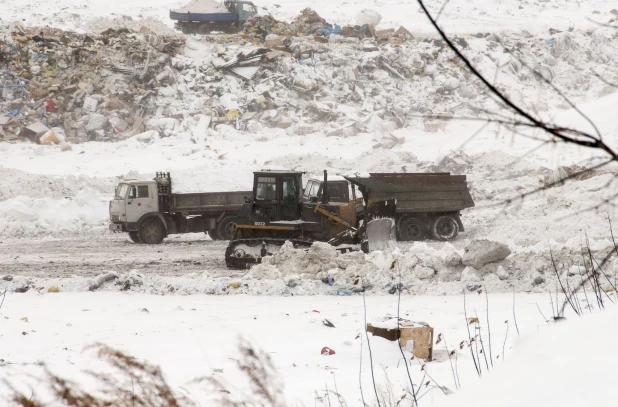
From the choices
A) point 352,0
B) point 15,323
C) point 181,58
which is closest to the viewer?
point 15,323

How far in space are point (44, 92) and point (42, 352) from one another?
23052 millimetres

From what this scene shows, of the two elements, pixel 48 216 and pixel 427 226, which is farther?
pixel 48 216

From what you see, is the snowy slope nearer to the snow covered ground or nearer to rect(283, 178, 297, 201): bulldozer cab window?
rect(283, 178, 297, 201): bulldozer cab window

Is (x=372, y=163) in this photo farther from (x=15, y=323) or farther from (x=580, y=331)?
(x=580, y=331)

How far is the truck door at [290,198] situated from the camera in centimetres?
1409

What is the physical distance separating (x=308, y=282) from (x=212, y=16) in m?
25.9

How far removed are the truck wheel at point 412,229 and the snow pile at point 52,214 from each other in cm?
889

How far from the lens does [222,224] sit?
57.3ft

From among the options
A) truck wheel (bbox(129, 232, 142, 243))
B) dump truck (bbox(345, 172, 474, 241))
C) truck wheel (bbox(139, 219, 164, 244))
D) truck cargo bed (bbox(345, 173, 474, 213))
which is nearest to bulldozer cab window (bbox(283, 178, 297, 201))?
truck cargo bed (bbox(345, 173, 474, 213))

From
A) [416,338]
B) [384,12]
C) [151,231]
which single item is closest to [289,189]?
[151,231]

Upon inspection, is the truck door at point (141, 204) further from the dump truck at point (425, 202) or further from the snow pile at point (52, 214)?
the dump truck at point (425, 202)

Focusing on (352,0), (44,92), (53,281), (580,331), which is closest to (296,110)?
(44,92)

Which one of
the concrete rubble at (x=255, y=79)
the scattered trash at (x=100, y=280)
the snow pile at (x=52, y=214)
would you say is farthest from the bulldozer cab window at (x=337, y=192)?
the concrete rubble at (x=255, y=79)

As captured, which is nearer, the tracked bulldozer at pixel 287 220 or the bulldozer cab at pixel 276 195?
the tracked bulldozer at pixel 287 220
